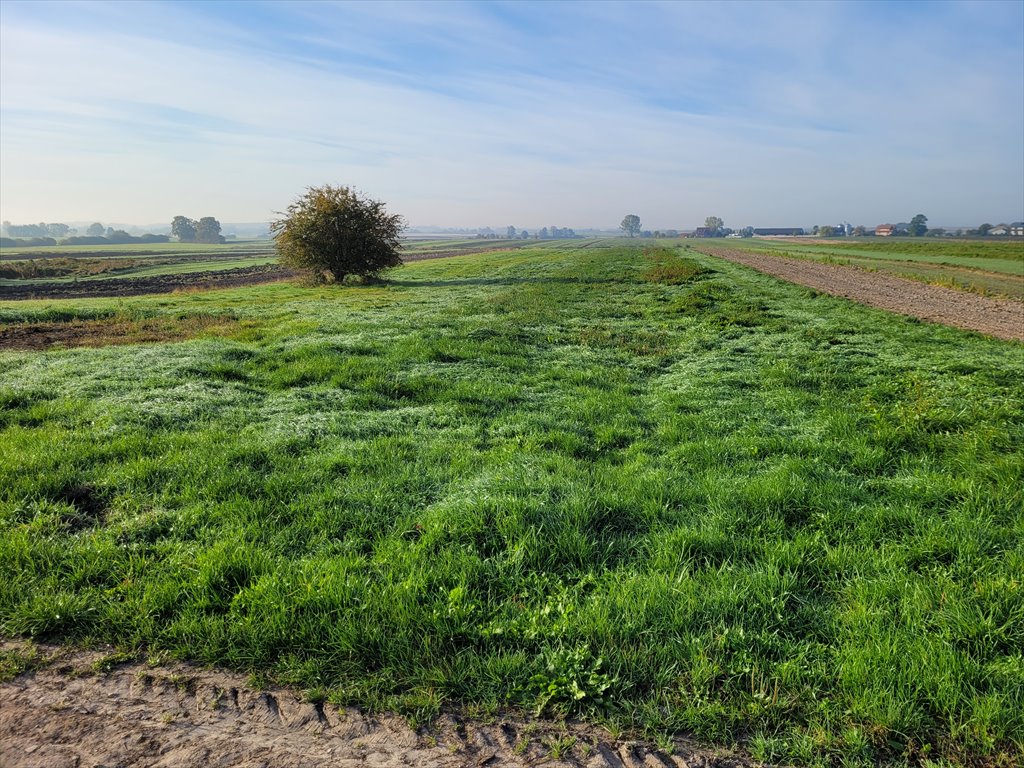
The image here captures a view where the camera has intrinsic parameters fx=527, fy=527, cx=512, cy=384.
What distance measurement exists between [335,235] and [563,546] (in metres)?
41.9

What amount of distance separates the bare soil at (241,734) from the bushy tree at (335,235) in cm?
4205

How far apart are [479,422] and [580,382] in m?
3.42

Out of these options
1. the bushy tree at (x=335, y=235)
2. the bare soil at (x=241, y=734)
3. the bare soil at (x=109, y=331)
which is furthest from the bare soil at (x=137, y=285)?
the bare soil at (x=241, y=734)

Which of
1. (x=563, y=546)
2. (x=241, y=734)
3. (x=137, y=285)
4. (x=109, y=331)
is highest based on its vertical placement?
(x=137, y=285)

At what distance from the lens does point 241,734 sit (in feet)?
10.1

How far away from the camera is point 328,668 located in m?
3.59

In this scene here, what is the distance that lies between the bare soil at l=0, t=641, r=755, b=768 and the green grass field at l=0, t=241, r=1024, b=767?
183mm

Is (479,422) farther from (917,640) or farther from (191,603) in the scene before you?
(917,640)

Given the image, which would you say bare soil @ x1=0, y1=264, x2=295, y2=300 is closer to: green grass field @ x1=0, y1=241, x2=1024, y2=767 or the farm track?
green grass field @ x1=0, y1=241, x2=1024, y2=767

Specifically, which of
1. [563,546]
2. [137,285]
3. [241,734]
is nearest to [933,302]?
[563,546]

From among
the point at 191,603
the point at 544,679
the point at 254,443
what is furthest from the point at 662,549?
the point at 254,443

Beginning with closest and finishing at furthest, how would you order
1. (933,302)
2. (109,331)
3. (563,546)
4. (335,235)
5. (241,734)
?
(241,734)
(563,546)
(109,331)
(933,302)
(335,235)

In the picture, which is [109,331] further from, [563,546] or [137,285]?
[137,285]

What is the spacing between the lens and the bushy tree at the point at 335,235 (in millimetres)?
41344
